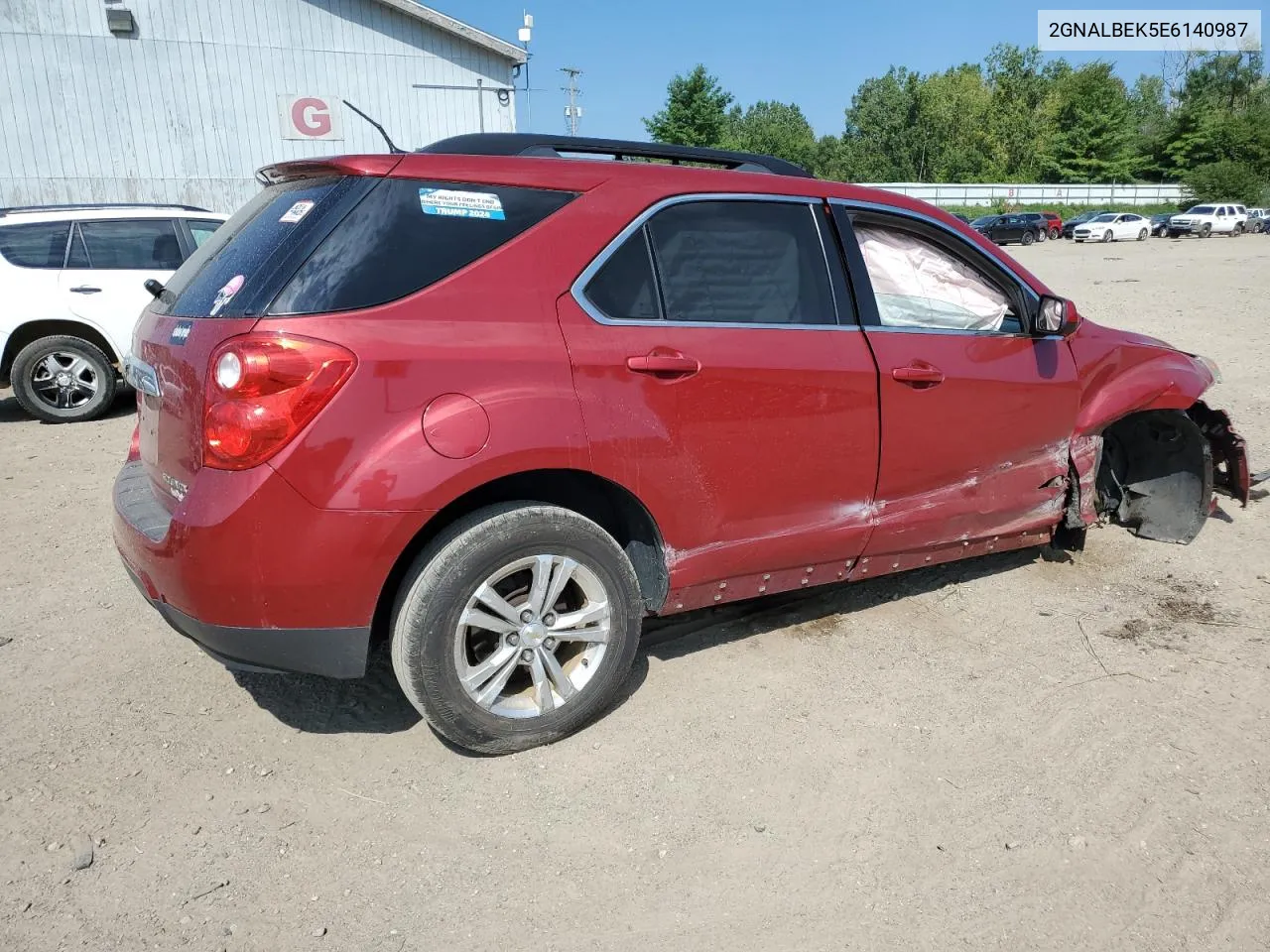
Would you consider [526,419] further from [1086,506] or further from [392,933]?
[1086,506]

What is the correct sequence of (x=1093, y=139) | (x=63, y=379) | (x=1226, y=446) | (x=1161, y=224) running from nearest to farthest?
1. (x=1226, y=446)
2. (x=63, y=379)
3. (x=1161, y=224)
4. (x=1093, y=139)

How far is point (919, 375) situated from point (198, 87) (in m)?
18.9

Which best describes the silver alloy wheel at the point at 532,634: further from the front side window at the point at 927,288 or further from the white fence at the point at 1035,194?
the white fence at the point at 1035,194

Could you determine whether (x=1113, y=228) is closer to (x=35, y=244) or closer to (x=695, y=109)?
(x=695, y=109)

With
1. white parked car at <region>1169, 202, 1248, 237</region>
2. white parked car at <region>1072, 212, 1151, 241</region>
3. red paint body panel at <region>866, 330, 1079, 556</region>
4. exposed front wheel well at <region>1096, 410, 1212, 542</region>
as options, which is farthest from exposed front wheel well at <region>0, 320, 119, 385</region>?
white parked car at <region>1169, 202, 1248, 237</region>

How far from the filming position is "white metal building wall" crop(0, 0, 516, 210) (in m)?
17.7

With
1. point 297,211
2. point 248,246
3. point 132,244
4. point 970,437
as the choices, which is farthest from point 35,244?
point 970,437

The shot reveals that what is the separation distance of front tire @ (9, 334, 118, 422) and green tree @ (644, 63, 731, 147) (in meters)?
49.8

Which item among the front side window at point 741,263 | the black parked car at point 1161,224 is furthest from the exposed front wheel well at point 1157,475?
the black parked car at point 1161,224

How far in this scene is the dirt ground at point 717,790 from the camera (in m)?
2.46

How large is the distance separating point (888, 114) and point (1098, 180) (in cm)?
2298

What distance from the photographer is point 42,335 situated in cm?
829

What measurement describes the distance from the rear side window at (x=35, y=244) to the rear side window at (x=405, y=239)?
6907mm

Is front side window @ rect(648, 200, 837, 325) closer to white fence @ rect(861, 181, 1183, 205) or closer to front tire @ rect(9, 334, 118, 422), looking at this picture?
front tire @ rect(9, 334, 118, 422)
